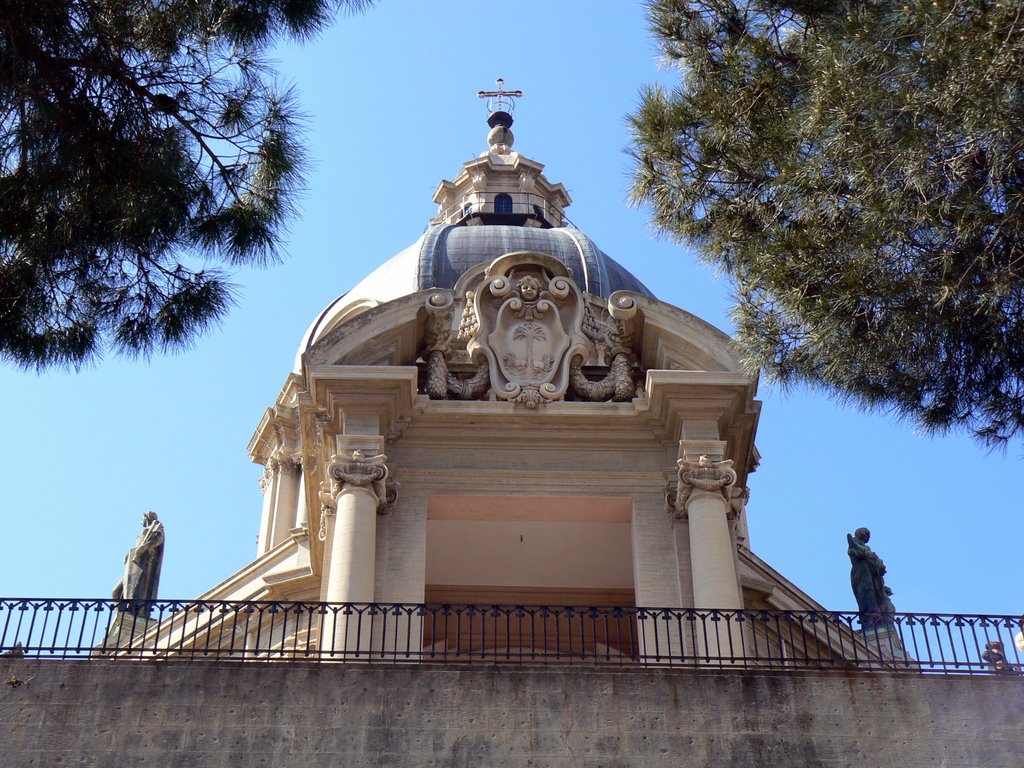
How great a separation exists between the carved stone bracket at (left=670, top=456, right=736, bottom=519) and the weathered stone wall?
16.9 feet

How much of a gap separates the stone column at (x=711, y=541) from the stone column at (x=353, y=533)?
153 inches

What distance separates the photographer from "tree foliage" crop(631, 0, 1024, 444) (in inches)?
547

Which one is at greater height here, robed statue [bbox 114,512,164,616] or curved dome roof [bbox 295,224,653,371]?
curved dome roof [bbox 295,224,653,371]

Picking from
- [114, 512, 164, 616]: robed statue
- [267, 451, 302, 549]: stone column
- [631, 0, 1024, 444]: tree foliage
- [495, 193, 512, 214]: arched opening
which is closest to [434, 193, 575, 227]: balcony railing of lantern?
[495, 193, 512, 214]: arched opening

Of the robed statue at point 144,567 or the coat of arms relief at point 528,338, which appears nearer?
the coat of arms relief at point 528,338

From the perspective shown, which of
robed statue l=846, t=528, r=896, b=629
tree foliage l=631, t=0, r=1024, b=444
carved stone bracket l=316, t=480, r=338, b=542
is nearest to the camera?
tree foliage l=631, t=0, r=1024, b=444

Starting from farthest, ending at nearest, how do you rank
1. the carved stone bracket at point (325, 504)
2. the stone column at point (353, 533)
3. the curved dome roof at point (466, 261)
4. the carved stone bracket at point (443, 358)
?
the curved dome roof at point (466, 261) → the carved stone bracket at point (443, 358) → the carved stone bracket at point (325, 504) → the stone column at point (353, 533)

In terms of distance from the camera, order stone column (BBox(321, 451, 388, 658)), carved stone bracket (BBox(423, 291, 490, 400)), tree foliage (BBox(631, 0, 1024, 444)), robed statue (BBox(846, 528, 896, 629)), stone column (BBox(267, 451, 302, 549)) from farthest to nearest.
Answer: stone column (BBox(267, 451, 302, 549)) < robed statue (BBox(846, 528, 896, 629)) < carved stone bracket (BBox(423, 291, 490, 400)) < stone column (BBox(321, 451, 388, 658)) < tree foliage (BBox(631, 0, 1024, 444))

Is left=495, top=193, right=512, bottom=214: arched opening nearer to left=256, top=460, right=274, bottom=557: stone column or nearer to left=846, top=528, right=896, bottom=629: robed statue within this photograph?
left=256, top=460, right=274, bottom=557: stone column

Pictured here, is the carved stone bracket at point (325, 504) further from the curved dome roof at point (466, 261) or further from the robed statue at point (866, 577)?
the curved dome roof at point (466, 261)

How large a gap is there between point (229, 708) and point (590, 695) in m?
3.49

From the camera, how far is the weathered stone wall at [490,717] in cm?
1625

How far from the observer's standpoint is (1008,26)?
13.5 metres

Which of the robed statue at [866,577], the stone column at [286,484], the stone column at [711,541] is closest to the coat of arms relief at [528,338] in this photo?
the stone column at [711,541]
